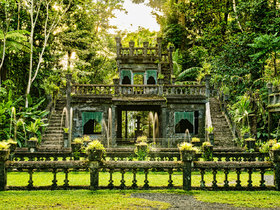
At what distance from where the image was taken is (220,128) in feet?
51.2

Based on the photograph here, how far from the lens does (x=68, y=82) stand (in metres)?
16.3

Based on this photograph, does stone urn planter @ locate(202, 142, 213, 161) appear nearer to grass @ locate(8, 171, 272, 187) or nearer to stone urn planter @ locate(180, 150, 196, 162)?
grass @ locate(8, 171, 272, 187)

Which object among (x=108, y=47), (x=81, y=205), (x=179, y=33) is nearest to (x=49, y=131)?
(x=81, y=205)

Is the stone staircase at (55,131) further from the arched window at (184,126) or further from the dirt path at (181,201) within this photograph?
the dirt path at (181,201)

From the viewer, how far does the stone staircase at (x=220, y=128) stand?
1458 cm

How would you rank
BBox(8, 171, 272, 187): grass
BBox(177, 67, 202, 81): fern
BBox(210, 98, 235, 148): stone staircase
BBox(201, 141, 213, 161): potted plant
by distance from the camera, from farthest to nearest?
BBox(177, 67, 202, 81): fern → BBox(210, 98, 235, 148): stone staircase → BBox(201, 141, 213, 161): potted plant → BBox(8, 171, 272, 187): grass

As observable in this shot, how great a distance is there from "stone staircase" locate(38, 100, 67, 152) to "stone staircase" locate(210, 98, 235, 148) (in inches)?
341

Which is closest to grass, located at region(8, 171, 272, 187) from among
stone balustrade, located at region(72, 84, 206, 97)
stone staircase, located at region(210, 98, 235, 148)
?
stone staircase, located at region(210, 98, 235, 148)

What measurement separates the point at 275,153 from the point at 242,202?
1.73 metres

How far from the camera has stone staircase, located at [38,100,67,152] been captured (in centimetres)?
1428

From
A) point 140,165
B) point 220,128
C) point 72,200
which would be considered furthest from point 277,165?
point 220,128

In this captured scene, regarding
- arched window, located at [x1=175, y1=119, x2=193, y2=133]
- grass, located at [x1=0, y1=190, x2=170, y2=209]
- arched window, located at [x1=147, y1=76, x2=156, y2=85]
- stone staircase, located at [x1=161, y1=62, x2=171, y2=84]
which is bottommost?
grass, located at [x1=0, y1=190, x2=170, y2=209]

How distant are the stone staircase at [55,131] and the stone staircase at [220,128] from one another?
867 centimetres

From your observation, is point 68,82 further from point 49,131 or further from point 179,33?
point 179,33
